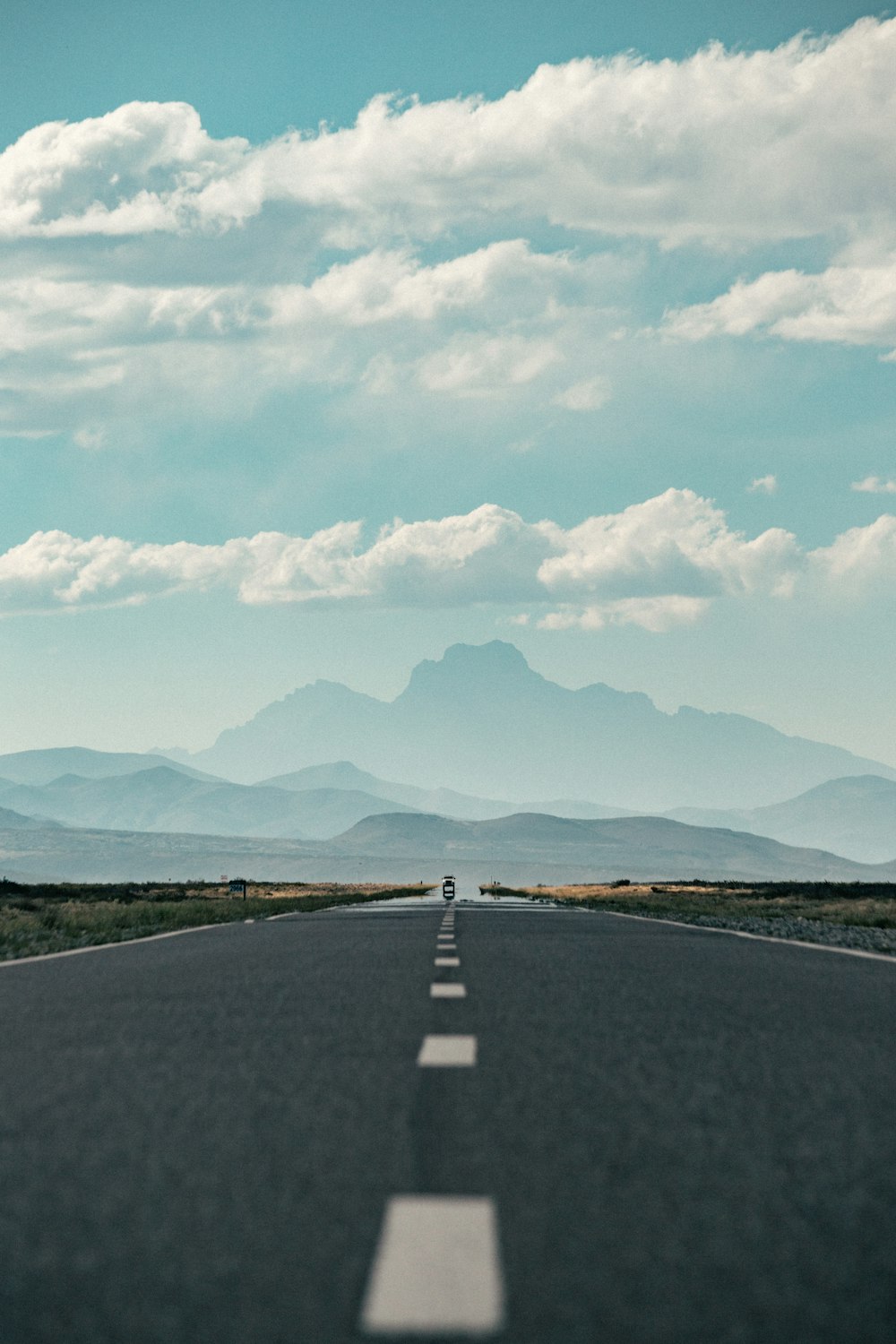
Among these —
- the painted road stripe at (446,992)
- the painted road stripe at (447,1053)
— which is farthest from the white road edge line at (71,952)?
the painted road stripe at (447,1053)

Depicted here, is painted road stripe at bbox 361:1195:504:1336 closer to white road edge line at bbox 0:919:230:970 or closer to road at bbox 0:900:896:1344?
road at bbox 0:900:896:1344

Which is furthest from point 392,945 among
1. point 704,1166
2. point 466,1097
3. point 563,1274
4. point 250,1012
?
point 563,1274

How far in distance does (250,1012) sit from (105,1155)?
5.51 metres

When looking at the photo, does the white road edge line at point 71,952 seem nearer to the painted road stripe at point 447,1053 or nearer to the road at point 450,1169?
the road at point 450,1169

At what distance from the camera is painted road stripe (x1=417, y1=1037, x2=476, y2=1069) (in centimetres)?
929

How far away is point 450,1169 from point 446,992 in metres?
7.29

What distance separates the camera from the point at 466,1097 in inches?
321

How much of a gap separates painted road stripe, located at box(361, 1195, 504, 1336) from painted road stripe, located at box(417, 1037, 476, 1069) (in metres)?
3.30

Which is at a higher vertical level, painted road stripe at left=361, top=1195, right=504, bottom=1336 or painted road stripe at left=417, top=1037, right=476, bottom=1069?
painted road stripe at left=417, top=1037, right=476, bottom=1069

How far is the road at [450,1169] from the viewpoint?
15.2 ft

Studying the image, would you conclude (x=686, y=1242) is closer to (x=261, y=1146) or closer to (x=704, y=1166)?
(x=704, y=1166)

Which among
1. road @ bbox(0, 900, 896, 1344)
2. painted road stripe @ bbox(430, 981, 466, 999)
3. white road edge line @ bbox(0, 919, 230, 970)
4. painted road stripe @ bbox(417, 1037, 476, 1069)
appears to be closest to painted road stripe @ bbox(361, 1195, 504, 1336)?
road @ bbox(0, 900, 896, 1344)

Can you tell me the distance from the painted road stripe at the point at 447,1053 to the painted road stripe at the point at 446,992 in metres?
2.83

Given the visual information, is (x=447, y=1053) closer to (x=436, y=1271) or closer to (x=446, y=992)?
(x=446, y=992)
